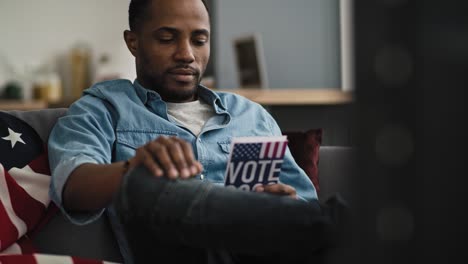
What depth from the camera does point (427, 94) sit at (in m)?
0.31

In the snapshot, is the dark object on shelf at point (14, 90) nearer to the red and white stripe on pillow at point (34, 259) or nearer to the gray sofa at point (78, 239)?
the gray sofa at point (78, 239)

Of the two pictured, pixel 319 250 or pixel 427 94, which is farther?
pixel 319 250

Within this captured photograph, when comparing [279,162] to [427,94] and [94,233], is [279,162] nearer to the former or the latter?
[94,233]

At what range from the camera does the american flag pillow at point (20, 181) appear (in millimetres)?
1224

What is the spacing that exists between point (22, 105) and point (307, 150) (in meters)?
3.05

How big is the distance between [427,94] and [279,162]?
29.6 inches

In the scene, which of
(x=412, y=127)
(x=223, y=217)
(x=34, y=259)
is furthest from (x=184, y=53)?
(x=412, y=127)

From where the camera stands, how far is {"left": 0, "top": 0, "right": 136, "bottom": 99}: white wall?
467 centimetres

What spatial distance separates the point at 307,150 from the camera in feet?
5.50

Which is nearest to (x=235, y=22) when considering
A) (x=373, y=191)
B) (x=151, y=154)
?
(x=151, y=154)

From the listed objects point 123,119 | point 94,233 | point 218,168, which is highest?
point 123,119

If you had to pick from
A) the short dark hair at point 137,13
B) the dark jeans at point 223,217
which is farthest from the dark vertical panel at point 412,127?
the short dark hair at point 137,13

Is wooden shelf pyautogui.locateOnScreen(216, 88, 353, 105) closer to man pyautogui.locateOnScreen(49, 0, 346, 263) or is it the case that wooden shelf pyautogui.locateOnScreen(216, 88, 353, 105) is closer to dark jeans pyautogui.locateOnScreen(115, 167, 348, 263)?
man pyautogui.locateOnScreen(49, 0, 346, 263)

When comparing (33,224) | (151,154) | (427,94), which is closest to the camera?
(427,94)
